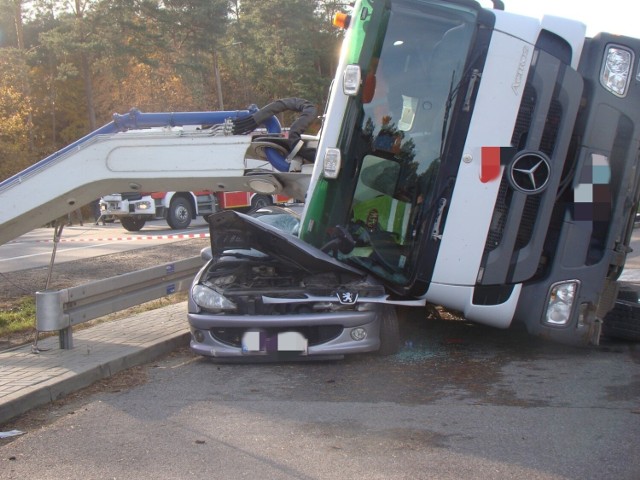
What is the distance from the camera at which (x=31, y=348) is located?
22.2ft

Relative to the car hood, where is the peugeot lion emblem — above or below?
above

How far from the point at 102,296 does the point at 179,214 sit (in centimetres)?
1611

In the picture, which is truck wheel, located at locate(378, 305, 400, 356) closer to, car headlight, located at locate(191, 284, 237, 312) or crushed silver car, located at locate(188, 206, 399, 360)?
crushed silver car, located at locate(188, 206, 399, 360)

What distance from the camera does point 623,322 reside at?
6762 mm

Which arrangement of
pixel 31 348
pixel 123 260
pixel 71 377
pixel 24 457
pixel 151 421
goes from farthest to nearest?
pixel 123 260 < pixel 31 348 < pixel 71 377 < pixel 151 421 < pixel 24 457

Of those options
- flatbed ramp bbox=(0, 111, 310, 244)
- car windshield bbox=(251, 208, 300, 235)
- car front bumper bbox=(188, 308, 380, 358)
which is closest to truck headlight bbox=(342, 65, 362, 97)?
flatbed ramp bbox=(0, 111, 310, 244)

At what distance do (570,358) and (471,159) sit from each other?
2033mm

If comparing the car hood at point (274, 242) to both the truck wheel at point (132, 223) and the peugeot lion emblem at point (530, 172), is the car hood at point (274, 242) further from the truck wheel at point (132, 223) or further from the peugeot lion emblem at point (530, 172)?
the truck wheel at point (132, 223)

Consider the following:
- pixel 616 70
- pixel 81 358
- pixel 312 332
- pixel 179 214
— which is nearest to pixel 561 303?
pixel 616 70

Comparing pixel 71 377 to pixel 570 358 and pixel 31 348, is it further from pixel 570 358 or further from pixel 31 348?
pixel 570 358

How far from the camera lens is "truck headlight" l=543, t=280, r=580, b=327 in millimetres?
5770

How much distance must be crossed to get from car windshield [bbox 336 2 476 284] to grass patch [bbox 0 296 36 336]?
4.35m

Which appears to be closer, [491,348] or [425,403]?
[425,403]

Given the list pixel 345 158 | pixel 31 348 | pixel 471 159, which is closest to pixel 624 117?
pixel 471 159
